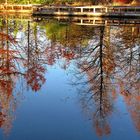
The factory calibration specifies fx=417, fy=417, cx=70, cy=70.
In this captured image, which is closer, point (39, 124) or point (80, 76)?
point (39, 124)

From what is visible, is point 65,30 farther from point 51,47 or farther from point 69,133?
point 69,133

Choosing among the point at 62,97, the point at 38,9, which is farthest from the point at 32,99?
the point at 38,9

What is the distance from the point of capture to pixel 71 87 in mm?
17766

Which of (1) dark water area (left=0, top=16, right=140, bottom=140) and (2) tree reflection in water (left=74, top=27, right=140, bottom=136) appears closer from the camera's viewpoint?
(1) dark water area (left=0, top=16, right=140, bottom=140)

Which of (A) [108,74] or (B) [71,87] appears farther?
(A) [108,74]

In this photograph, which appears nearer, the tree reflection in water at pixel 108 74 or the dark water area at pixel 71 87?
the dark water area at pixel 71 87

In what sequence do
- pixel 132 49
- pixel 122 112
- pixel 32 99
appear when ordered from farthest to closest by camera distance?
pixel 132 49 → pixel 32 99 → pixel 122 112

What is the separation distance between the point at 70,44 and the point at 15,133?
56.8 ft

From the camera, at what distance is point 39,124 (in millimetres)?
12961

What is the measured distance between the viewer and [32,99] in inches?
625

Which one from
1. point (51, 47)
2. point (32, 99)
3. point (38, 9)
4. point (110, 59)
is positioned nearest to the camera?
point (32, 99)

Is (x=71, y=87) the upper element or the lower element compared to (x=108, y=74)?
lower

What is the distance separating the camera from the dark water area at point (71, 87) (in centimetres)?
1260

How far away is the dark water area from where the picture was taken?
496 inches
